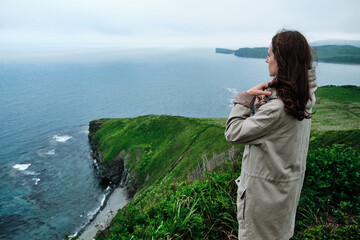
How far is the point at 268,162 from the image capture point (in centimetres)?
285

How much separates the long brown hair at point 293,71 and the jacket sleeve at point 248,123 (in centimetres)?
23

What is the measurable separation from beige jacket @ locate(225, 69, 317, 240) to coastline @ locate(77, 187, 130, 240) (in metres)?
26.2

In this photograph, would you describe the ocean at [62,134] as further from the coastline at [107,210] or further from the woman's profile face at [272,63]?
the coastline at [107,210]

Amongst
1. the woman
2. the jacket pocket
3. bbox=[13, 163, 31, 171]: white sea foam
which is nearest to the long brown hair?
the woman

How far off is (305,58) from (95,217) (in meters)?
32.2

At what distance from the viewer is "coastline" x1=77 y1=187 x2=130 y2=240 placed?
2650cm

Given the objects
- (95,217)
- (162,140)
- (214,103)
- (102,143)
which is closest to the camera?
(95,217)

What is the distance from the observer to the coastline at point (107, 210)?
26502 mm

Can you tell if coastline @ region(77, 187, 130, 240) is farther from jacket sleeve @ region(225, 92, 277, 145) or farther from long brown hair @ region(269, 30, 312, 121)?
long brown hair @ region(269, 30, 312, 121)

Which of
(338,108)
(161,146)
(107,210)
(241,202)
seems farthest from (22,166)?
(338,108)

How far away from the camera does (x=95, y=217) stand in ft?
97.6

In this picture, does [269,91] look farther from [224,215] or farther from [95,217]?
[95,217]

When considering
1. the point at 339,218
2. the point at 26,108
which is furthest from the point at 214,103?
the point at 339,218

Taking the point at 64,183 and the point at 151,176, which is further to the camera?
the point at 64,183
